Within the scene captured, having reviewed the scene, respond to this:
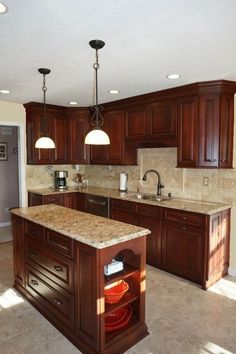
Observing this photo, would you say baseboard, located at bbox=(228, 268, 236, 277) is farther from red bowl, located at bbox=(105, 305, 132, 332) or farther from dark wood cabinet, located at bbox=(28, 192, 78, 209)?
dark wood cabinet, located at bbox=(28, 192, 78, 209)

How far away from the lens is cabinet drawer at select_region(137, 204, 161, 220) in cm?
355

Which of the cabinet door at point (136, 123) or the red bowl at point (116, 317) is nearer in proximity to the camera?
the red bowl at point (116, 317)

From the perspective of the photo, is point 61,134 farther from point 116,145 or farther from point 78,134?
point 116,145

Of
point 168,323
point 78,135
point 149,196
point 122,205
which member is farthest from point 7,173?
point 168,323

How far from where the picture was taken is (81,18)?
1760 mm

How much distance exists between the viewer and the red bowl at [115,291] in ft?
6.87

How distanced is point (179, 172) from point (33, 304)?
103 inches

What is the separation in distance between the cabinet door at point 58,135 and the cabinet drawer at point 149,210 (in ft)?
6.81

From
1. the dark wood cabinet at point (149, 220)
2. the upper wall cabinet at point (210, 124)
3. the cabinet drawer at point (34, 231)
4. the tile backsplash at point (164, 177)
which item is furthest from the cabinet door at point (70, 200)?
the upper wall cabinet at point (210, 124)

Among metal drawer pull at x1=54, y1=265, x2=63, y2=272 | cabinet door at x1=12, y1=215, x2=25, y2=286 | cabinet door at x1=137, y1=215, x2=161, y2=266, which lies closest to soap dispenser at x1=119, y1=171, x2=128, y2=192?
cabinet door at x1=137, y1=215, x2=161, y2=266

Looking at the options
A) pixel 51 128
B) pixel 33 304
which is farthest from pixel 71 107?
pixel 33 304

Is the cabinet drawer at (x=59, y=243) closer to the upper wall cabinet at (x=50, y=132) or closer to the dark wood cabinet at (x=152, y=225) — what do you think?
the dark wood cabinet at (x=152, y=225)

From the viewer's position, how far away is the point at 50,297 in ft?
8.05

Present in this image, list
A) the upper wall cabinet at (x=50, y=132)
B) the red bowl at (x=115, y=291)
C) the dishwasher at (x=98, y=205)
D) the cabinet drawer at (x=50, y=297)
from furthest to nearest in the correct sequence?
1. the upper wall cabinet at (x=50, y=132)
2. the dishwasher at (x=98, y=205)
3. the cabinet drawer at (x=50, y=297)
4. the red bowl at (x=115, y=291)
